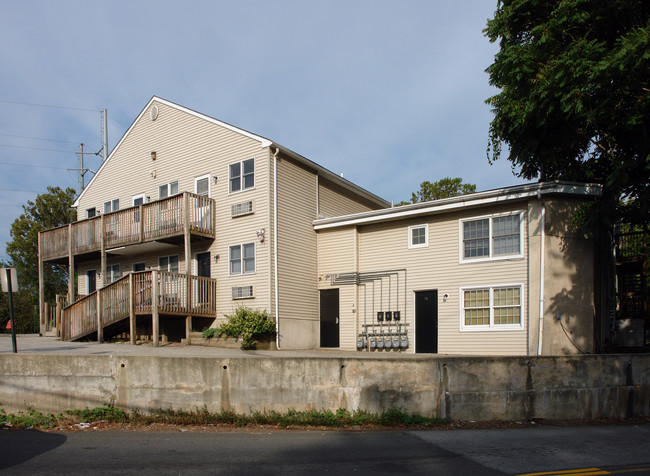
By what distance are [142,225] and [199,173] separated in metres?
3.03

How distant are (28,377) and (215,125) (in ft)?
42.3

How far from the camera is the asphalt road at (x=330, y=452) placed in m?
6.95

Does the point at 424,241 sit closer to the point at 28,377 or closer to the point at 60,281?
the point at 28,377

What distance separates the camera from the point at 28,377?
10938 mm

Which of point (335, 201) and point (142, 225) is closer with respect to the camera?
point (142, 225)

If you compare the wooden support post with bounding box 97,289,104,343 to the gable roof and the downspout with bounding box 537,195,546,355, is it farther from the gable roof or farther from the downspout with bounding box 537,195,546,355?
the downspout with bounding box 537,195,546,355

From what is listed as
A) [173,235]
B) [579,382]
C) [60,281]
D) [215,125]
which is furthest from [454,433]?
[60,281]

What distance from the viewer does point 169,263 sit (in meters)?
22.5

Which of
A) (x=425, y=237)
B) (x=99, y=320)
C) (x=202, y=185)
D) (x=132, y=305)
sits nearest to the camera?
(x=425, y=237)

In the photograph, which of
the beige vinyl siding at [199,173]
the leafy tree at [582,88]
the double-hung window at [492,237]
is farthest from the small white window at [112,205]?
the leafy tree at [582,88]

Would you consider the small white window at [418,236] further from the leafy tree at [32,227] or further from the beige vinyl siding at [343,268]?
the leafy tree at [32,227]

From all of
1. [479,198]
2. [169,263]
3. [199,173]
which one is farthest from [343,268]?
[169,263]

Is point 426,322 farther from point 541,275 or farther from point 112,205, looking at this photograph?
point 112,205

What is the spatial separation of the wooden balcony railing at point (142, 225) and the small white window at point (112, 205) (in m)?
1.99
